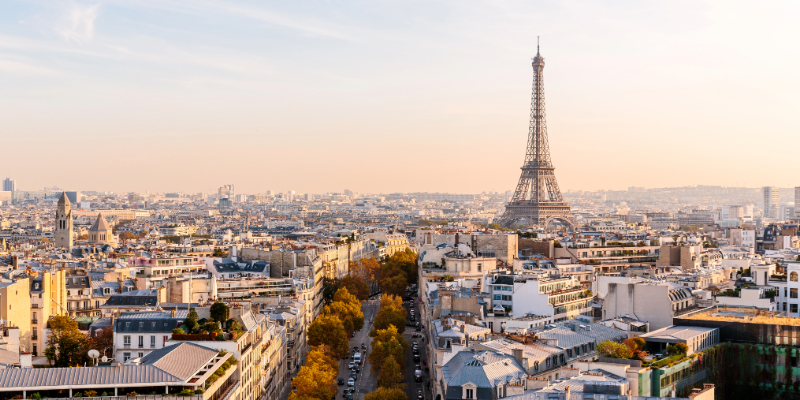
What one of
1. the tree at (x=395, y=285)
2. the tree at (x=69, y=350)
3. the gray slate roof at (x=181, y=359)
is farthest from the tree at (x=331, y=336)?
the tree at (x=395, y=285)

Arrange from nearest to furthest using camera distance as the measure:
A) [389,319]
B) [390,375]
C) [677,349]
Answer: [677,349] → [390,375] → [389,319]

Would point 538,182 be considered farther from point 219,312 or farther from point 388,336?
point 219,312

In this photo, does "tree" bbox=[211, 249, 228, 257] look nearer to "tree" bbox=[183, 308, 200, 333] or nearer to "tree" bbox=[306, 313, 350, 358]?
"tree" bbox=[306, 313, 350, 358]

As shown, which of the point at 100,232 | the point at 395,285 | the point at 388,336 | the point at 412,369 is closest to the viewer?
the point at 388,336

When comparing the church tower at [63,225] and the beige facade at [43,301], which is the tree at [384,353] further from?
the church tower at [63,225]

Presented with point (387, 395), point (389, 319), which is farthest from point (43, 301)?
point (389, 319)

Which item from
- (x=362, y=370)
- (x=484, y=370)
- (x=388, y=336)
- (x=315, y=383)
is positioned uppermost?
(x=484, y=370)
